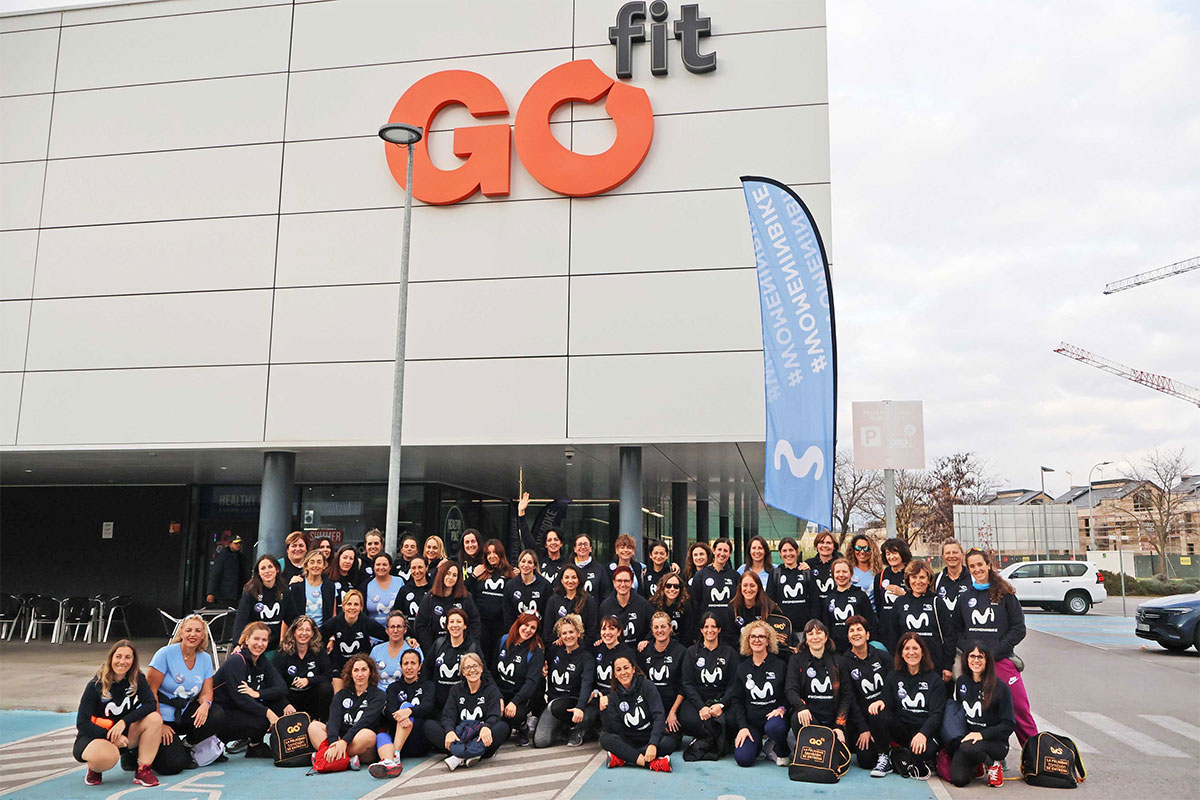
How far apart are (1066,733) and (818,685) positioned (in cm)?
333

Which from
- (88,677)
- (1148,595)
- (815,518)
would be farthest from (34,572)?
(1148,595)

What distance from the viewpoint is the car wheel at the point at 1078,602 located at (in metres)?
27.5

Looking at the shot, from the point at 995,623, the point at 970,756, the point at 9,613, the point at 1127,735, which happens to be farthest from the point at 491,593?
the point at 9,613

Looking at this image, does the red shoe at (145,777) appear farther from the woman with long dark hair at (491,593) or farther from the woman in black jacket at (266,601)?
the woman with long dark hair at (491,593)

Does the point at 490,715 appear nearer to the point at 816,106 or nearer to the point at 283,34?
the point at 816,106

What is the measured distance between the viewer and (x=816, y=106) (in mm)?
12289

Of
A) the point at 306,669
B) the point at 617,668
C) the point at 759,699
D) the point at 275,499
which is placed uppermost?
the point at 275,499

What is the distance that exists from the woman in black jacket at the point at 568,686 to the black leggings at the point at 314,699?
79.6 inches

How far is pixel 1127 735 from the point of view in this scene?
896 cm

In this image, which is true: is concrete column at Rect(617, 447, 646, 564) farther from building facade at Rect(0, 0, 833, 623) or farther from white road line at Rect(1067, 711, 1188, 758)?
white road line at Rect(1067, 711, 1188, 758)

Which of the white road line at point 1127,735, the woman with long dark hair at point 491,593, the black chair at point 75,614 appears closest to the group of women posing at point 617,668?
the woman with long dark hair at point 491,593

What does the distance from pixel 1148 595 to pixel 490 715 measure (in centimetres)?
4177

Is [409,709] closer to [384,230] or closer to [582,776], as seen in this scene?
[582,776]

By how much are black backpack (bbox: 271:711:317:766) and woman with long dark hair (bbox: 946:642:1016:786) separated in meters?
5.43
